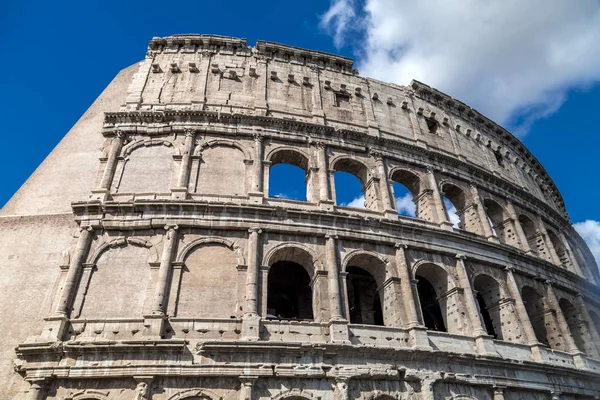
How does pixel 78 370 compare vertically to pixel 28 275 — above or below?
below

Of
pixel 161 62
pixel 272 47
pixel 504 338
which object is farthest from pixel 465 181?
pixel 161 62

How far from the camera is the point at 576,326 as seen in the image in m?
17.4

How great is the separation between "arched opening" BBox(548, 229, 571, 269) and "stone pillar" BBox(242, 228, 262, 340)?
16.3 m

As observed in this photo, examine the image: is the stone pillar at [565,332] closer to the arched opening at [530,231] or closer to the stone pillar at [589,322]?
the stone pillar at [589,322]

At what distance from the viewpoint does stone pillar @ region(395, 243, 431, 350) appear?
1211 centimetres

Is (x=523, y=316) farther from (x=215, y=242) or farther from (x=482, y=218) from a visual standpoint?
(x=215, y=242)

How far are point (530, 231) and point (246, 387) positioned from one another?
16.2 metres

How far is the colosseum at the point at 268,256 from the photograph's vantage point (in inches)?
421

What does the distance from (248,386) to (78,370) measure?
4126 millimetres

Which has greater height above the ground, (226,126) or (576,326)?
(226,126)

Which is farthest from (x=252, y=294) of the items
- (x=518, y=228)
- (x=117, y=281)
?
(x=518, y=228)

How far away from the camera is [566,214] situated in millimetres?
27906

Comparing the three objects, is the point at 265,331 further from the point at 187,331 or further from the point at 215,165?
the point at 215,165

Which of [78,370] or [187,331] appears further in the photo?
[187,331]
